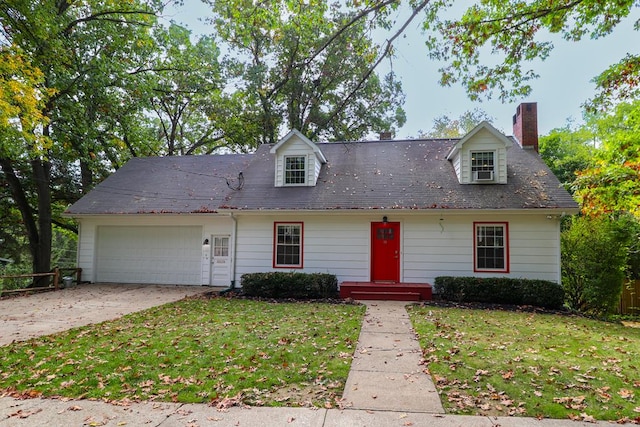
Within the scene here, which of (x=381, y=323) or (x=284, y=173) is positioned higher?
(x=284, y=173)

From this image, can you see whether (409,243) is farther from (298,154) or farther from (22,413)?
A: (22,413)

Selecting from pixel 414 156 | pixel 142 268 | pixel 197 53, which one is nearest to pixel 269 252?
pixel 142 268

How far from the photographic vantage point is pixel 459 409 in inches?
145

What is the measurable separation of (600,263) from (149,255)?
14903mm

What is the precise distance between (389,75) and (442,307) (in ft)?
20.9

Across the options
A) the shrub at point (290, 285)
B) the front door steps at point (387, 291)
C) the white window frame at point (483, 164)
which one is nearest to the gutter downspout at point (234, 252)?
the shrub at point (290, 285)

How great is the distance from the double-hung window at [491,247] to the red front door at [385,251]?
242 cm

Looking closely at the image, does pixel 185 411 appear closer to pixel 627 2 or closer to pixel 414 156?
pixel 627 2

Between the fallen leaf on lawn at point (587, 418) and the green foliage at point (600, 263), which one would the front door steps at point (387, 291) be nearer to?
the green foliage at point (600, 263)

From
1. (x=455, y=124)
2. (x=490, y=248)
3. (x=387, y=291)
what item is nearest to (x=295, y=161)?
(x=387, y=291)

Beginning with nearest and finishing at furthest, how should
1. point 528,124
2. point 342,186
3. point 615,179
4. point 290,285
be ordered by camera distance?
point 615,179 → point 290,285 → point 342,186 → point 528,124

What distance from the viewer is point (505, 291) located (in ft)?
33.2

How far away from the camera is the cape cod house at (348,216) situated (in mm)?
11188

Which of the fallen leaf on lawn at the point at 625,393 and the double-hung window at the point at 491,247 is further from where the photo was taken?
the double-hung window at the point at 491,247
